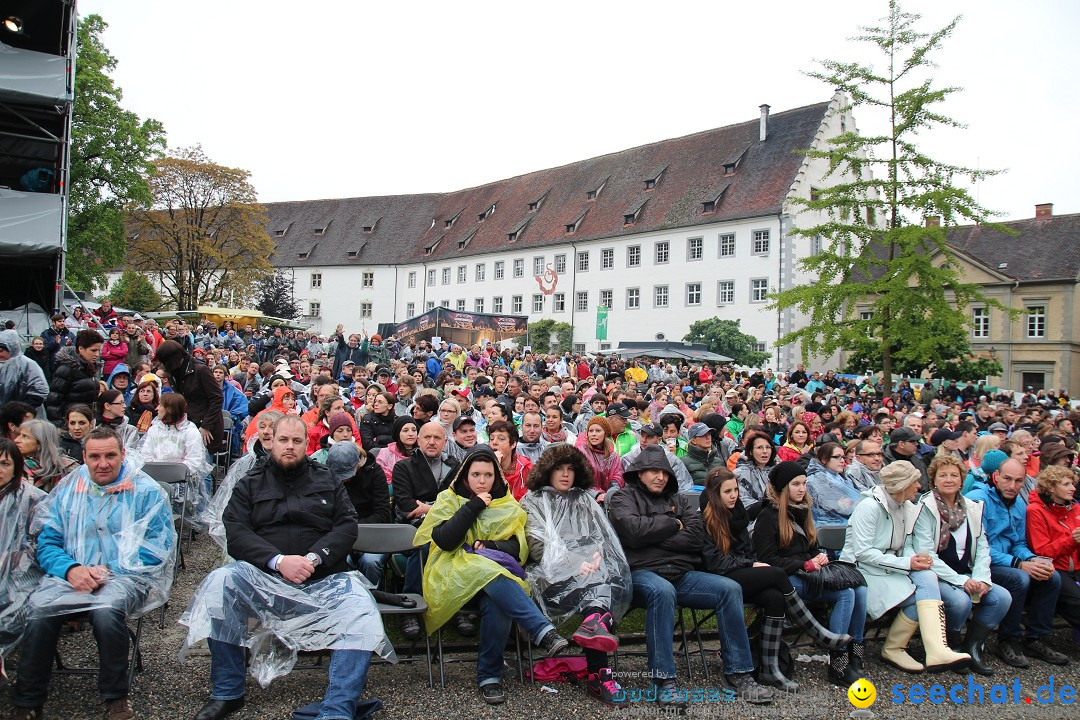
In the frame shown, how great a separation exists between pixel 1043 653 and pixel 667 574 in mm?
3451

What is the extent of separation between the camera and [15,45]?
14.7m

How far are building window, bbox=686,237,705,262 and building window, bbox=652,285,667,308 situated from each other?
7.67 feet

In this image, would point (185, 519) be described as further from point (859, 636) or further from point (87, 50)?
point (87, 50)

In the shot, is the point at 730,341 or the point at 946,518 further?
the point at 730,341

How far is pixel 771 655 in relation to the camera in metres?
5.27

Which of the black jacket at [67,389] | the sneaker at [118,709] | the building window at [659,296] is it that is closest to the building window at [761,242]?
the building window at [659,296]

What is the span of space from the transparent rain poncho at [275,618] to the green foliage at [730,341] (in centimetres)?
3184

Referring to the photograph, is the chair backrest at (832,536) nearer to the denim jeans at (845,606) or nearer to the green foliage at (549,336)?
the denim jeans at (845,606)

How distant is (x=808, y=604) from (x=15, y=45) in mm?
17425

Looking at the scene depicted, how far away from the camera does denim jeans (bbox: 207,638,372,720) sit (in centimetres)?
418

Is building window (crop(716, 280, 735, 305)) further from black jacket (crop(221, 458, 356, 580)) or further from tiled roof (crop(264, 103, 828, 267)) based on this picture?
black jacket (crop(221, 458, 356, 580))

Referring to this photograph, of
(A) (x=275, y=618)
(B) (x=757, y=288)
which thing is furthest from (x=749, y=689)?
(B) (x=757, y=288)

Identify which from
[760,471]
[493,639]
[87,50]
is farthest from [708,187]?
[493,639]

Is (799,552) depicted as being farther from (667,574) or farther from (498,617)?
(498,617)
